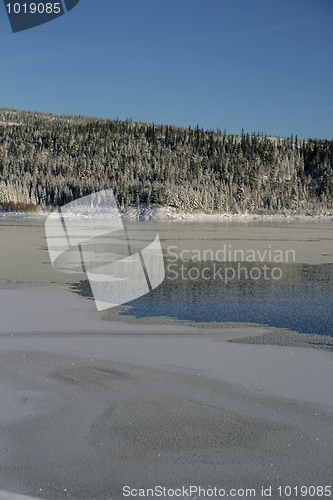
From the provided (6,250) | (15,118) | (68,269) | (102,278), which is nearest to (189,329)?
(102,278)

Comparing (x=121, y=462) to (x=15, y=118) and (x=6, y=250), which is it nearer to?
(x=6, y=250)

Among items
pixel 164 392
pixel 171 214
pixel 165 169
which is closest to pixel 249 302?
pixel 164 392

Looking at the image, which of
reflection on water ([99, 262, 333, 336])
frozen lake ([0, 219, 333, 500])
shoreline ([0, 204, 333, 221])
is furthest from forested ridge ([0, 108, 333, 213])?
frozen lake ([0, 219, 333, 500])

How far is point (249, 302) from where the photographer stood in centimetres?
753

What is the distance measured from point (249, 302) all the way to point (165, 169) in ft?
288

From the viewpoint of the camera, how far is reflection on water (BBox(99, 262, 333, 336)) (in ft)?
21.1

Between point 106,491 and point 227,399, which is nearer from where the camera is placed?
point 106,491

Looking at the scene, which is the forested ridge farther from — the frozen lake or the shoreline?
the frozen lake

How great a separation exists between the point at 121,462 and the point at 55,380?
1520 millimetres

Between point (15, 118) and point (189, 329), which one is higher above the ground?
point (15, 118)

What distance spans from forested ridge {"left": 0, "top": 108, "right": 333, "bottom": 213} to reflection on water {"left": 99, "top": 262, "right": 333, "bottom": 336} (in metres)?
67.0

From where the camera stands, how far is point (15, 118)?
14938 cm

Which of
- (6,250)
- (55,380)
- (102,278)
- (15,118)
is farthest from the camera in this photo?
(15,118)

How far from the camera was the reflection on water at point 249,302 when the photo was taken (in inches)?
253
